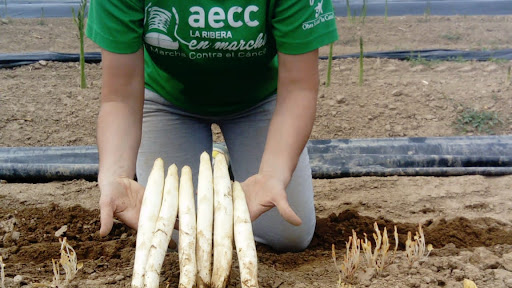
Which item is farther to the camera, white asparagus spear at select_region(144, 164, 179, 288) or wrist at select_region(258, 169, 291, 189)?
wrist at select_region(258, 169, 291, 189)

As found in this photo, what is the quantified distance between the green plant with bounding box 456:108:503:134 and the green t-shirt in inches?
71.7

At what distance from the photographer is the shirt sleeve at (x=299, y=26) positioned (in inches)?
65.4

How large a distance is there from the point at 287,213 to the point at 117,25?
0.71 m

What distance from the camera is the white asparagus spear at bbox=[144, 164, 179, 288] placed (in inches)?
51.0

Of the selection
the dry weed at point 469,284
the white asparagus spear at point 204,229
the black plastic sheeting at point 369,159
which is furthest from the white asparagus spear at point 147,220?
the black plastic sheeting at point 369,159

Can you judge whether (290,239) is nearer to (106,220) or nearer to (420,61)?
(106,220)

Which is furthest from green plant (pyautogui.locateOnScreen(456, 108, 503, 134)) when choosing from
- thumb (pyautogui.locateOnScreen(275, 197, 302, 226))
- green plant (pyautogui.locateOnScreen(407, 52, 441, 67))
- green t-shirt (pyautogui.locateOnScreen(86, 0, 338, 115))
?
thumb (pyautogui.locateOnScreen(275, 197, 302, 226))

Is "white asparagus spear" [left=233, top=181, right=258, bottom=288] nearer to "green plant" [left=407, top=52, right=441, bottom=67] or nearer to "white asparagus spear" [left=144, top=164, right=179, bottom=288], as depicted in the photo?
"white asparagus spear" [left=144, top=164, right=179, bottom=288]

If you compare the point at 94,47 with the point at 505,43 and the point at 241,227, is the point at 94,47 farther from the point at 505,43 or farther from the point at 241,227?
the point at 241,227

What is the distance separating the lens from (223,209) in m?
1.41

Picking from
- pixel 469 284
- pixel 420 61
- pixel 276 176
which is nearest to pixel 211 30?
pixel 276 176

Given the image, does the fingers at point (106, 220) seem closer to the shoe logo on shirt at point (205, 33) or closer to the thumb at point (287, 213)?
the thumb at point (287, 213)

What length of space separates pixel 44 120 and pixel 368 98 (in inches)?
75.3

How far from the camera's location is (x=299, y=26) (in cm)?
166
